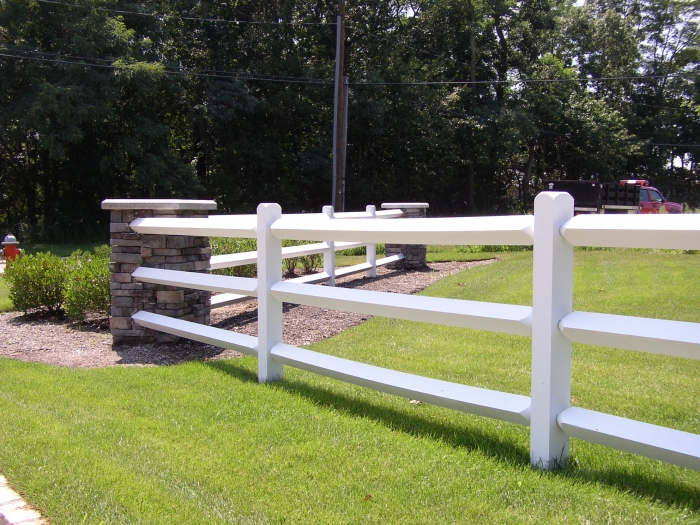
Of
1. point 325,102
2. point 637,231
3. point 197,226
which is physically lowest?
point 197,226

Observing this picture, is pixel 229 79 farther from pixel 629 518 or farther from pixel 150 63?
pixel 629 518

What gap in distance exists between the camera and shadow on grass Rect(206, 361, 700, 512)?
2.71 meters

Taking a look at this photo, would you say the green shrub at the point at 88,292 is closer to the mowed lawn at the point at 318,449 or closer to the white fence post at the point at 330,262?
the mowed lawn at the point at 318,449

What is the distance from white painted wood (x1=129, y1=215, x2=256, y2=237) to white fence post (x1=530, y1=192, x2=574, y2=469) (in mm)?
2398

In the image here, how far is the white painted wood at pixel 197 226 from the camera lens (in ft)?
16.0

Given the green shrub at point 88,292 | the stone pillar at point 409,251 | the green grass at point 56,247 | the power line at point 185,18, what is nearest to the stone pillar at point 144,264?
the green shrub at point 88,292

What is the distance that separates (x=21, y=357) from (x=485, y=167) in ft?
112

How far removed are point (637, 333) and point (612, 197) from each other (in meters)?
29.9

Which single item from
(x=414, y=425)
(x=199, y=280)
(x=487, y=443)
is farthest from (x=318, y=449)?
(x=199, y=280)

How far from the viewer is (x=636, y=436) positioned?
2637 millimetres

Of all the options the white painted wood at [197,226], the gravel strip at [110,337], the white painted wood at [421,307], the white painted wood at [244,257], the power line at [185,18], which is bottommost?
the gravel strip at [110,337]

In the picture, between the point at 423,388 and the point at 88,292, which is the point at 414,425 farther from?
the point at 88,292

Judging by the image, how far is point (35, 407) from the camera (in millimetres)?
4105

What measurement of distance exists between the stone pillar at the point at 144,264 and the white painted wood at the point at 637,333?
4.16 m
